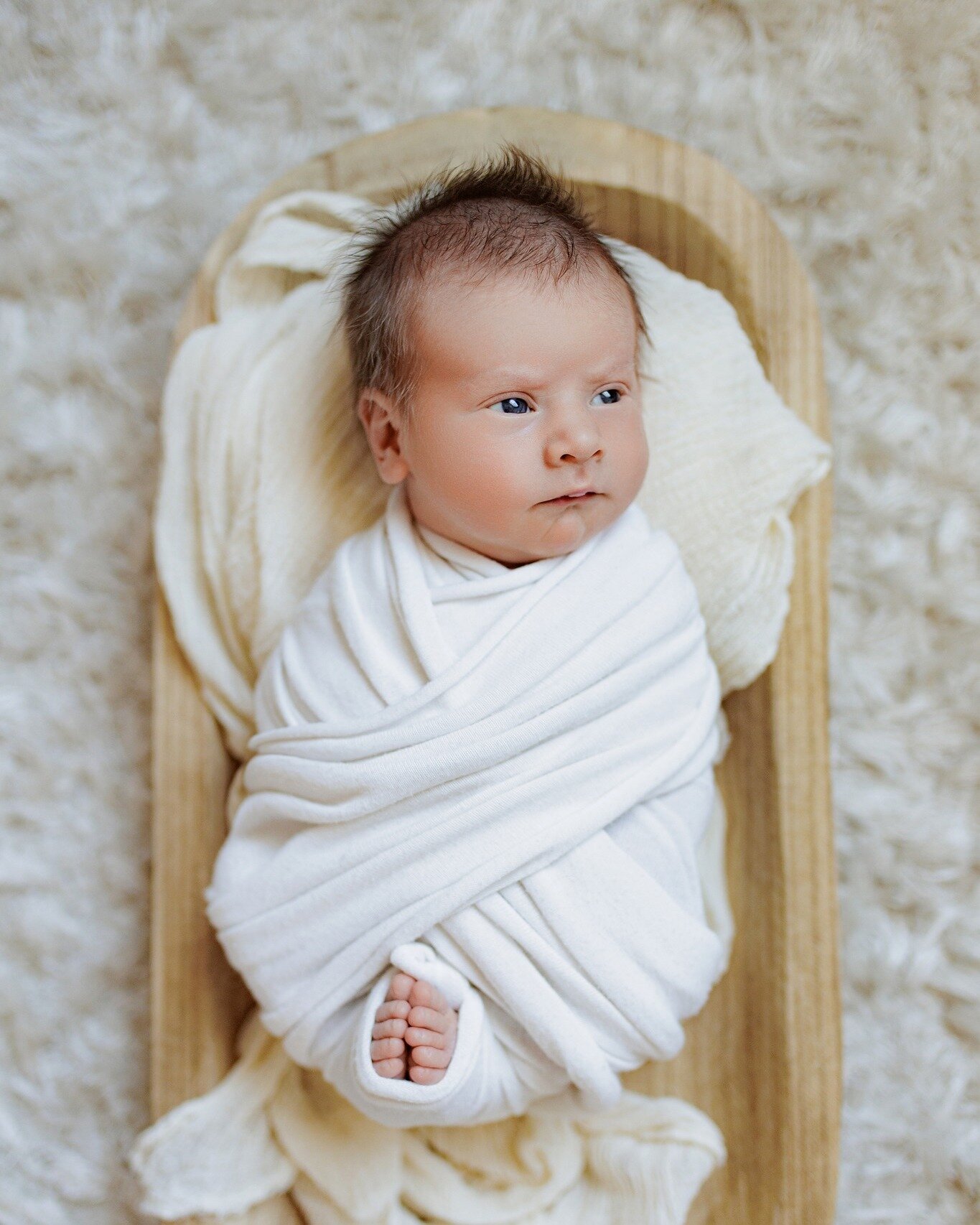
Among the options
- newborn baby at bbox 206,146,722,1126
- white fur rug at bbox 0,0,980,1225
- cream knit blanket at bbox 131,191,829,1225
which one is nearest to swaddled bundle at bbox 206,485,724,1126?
newborn baby at bbox 206,146,722,1126

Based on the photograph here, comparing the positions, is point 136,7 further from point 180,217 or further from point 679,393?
point 679,393

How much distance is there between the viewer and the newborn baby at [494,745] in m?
0.94

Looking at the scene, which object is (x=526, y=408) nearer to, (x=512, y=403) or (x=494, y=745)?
(x=512, y=403)

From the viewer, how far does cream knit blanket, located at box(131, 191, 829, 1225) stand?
1090 mm

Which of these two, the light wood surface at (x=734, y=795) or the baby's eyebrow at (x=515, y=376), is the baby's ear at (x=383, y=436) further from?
the light wood surface at (x=734, y=795)

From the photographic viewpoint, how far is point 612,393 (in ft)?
3.32

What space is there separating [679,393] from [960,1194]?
36.9 inches

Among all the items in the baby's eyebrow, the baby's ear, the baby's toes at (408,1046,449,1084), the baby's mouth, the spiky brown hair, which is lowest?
the baby's toes at (408,1046,449,1084)

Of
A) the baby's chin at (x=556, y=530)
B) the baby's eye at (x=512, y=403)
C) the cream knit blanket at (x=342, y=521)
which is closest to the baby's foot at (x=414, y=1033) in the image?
the cream knit blanket at (x=342, y=521)

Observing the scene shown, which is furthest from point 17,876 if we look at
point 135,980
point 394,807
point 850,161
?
point 850,161

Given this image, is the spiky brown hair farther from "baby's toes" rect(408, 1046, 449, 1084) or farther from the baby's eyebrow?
"baby's toes" rect(408, 1046, 449, 1084)

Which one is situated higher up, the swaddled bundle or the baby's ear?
the baby's ear

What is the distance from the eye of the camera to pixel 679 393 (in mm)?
1150

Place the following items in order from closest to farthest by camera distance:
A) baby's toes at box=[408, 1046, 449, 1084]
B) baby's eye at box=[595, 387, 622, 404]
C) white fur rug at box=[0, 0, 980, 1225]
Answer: baby's toes at box=[408, 1046, 449, 1084], baby's eye at box=[595, 387, 622, 404], white fur rug at box=[0, 0, 980, 1225]
